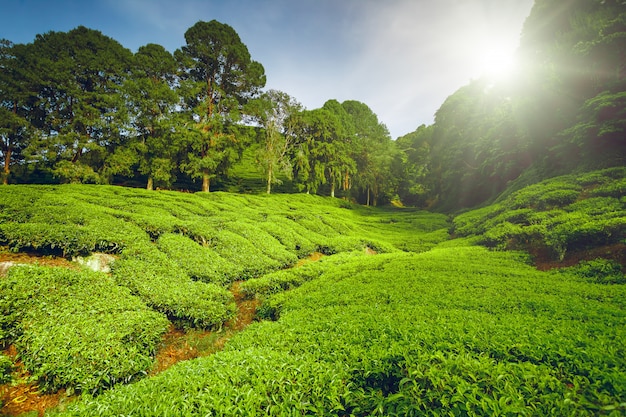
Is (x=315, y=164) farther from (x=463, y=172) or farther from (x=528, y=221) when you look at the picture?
(x=528, y=221)

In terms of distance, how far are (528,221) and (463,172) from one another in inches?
1104

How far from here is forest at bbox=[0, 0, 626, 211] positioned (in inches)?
783

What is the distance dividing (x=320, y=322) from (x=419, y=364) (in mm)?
2628

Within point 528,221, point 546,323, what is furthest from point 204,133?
point 546,323

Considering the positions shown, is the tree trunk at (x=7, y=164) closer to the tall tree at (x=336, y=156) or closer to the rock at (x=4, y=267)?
the rock at (x=4, y=267)

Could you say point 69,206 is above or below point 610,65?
below

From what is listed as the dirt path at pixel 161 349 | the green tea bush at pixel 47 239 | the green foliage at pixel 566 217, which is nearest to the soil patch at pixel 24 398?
the dirt path at pixel 161 349

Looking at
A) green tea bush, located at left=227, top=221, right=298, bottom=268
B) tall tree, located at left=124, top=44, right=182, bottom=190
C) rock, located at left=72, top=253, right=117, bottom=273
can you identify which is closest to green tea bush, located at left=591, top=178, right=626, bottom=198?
green tea bush, located at left=227, top=221, right=298, bottom=268

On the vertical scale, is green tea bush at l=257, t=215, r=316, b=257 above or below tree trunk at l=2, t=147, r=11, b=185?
below

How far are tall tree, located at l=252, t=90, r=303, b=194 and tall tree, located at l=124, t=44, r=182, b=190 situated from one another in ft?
32.7

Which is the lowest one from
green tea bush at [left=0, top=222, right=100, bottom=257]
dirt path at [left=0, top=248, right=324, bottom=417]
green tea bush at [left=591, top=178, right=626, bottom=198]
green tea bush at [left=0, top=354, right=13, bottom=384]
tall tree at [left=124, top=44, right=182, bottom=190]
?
dirt path at [left=0, top=248, right=324, bottom=417]

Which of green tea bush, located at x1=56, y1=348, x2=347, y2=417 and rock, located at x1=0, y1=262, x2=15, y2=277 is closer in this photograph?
green tea bush, located at x1=56, y1=348, x2=347, y2=417

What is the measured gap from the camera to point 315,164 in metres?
42.4

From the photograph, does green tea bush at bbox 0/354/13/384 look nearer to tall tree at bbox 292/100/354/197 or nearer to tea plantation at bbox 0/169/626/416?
tea plantation at bbox 0/169/626/416
